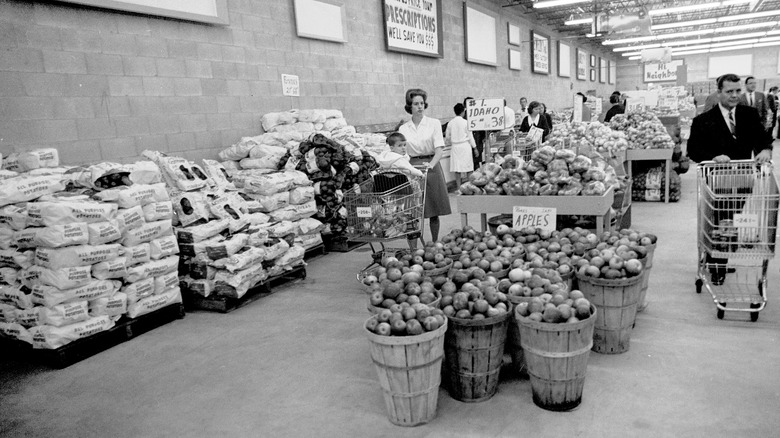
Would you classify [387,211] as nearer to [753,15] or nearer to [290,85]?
[290,85]

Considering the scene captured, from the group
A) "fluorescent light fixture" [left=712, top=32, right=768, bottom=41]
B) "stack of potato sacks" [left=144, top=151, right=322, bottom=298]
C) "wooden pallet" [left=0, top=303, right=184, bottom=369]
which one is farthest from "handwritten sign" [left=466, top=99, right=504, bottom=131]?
"fluorescent light fixture" [left=712, top=32, right=768, bottom=41]

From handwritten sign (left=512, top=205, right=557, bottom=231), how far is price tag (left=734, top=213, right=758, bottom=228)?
46.9 inches

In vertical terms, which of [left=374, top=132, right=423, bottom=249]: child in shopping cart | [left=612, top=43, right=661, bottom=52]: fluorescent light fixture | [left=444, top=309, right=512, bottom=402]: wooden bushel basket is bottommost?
[left=444, top=309, right=512, bottom=402]: wooden bushel basket

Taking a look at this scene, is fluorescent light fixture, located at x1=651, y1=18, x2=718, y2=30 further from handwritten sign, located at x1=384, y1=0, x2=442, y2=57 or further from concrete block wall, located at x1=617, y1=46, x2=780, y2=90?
handwritten sign, located at x1=384, y1=0, x2=442, y2=57

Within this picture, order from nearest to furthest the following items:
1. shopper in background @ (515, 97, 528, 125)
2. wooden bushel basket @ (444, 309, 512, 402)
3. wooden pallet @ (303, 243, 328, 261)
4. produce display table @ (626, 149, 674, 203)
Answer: wooden bushel basket @ (444, 309, 512, 402) < wooden pallet @ (303, 243, 328, 261) < produce display table @ (626, 149, 674, 203) < shopper in background @ (515, 97, 528, 125)

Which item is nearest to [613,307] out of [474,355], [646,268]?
[646,268]

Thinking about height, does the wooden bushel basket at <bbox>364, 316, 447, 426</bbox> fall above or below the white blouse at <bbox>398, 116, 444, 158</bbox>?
below

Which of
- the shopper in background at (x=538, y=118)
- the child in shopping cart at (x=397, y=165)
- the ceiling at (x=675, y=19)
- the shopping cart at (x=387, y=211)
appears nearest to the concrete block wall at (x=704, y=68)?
the ceiling at (x=675, y=19)

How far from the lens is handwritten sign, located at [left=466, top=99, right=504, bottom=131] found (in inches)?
288

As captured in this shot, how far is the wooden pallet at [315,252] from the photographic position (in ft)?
21.0

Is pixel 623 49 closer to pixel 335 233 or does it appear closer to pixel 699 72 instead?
pixel 699 72

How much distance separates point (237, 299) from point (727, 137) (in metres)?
4.59

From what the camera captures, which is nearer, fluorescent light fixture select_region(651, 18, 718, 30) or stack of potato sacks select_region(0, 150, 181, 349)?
stack of potato sacks select_region(0, 150, 181, 349)

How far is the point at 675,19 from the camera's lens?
856 inches
